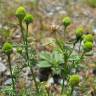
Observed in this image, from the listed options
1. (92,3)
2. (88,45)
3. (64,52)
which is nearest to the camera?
(88,45)

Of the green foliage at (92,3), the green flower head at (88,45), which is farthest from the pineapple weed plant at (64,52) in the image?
the green foliage at (92,3)

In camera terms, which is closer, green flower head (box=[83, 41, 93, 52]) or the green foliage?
green flower head (box=[83, 41, 93, 52])

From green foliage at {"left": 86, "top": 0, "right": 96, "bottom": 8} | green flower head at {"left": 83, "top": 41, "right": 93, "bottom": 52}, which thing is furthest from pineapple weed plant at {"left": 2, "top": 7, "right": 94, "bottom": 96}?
green foliage at {"left": 86, "top": 0, "right": 96, "bottom": 8}

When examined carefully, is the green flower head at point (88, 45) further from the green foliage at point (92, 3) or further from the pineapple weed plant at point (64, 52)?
the green foliage at point (92, 3)

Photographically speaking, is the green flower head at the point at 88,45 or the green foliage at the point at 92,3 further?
the green foliage at the point at 92,3

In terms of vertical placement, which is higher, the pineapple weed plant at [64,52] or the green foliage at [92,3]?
the pineapple weed plant at [64,52]

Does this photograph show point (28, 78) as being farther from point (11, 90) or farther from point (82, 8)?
point (82, 8)

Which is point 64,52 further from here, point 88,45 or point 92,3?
point 92,3

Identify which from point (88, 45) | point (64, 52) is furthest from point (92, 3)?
point (88, 45)

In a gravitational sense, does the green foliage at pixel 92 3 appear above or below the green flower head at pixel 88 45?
below

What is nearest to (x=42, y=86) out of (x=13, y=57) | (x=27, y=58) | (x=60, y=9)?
(x=27, y=58)

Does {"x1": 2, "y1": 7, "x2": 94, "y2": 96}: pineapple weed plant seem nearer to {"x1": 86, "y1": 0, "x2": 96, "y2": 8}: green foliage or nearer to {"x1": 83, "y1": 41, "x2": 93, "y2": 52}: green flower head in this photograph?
{"x1": 83, "y1": 41, "x2": 93, "y2": 52}: green flower head
